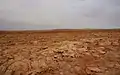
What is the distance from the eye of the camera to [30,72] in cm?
137

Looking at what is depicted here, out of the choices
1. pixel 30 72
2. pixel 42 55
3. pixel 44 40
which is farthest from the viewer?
pixel 44 40

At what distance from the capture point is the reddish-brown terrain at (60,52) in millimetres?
1392

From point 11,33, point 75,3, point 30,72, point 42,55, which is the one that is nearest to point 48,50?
point 42,55

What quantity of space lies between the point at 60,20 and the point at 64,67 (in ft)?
1.77

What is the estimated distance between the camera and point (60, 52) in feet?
4.96

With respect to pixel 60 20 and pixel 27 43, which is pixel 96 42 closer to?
pixel 60 20

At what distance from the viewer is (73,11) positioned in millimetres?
1680

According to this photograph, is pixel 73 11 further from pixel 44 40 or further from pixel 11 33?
pixel 11 33

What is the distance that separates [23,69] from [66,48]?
1.53ft

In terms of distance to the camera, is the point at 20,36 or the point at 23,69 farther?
the point at 20,36

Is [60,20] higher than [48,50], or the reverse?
[60,20]

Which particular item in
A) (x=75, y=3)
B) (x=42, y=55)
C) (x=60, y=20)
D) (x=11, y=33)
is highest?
(x=75, y=3)

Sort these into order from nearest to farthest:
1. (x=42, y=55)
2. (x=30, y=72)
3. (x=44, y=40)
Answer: (x=30, y=72)
(x=42, y=55)
(x=44, y=40)

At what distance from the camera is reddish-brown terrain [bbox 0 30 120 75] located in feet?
4.57
